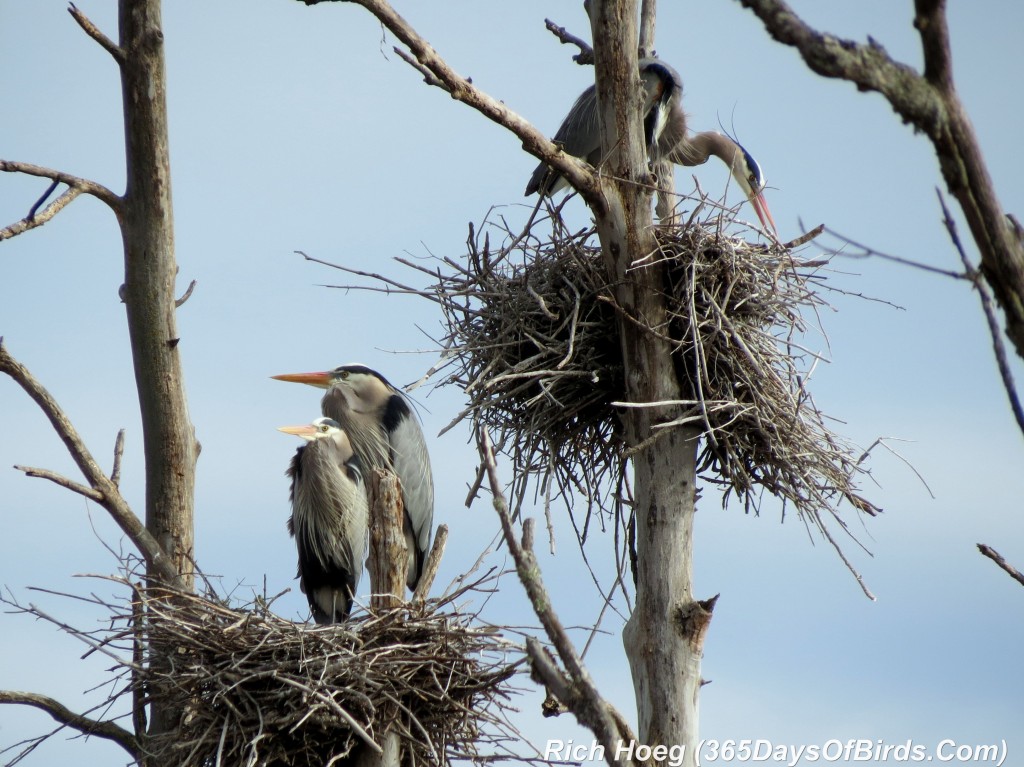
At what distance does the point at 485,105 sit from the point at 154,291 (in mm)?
1394

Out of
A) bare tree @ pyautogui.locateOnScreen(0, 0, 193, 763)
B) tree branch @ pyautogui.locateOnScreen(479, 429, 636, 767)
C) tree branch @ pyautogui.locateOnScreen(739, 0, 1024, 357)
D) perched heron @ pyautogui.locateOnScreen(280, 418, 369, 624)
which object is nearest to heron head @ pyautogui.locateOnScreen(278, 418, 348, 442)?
perched heron @ pyautogui.locateOnScreen(280, 418, 369, 624)

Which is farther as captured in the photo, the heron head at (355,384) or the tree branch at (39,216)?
the heron head at (355,384)

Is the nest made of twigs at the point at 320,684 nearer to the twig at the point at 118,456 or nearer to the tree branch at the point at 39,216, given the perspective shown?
the twig at the point at 118,456

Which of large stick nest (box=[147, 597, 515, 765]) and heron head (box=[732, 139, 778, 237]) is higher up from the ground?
heron head (box=[732, 139, 778, 237])

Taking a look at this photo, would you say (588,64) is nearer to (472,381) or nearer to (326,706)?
(472,381)

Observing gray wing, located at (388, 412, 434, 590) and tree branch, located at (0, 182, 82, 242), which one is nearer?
tree branch, located at (0, 182, 82, 242)

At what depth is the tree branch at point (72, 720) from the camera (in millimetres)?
3379

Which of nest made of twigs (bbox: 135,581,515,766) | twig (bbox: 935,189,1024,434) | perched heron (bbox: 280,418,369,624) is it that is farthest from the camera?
perched heron (bbox: 280,418,369,624)

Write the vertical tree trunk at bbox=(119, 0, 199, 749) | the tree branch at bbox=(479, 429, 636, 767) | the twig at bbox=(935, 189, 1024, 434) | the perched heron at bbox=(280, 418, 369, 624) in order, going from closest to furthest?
the twig at bbox=(935, 189, 1024, 434), the tree branch at bbox=(479, 429, 636, 767), the vertical tree trunk at bbox=(119, 0, 199, 749), the perched heron at bbox=(280, 418, 369, 624)

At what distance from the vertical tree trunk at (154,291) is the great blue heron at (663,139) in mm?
1535

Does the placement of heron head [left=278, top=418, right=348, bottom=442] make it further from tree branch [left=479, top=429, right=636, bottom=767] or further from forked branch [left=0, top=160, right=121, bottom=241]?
tree branch [left=479, top=429, right=636, bottom=767]

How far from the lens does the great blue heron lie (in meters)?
4.71

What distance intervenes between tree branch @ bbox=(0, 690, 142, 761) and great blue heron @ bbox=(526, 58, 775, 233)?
8.12 ft

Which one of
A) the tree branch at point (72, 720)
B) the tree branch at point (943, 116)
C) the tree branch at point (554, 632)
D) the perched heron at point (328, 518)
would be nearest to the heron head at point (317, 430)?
the perched heron at point (328, 518)
